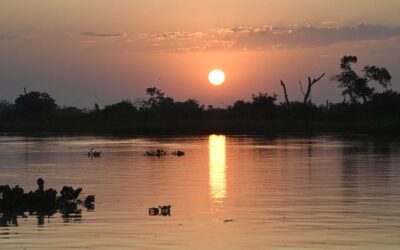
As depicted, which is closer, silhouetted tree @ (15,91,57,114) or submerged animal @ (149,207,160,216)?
submerged animal @ (149,207,160,216)

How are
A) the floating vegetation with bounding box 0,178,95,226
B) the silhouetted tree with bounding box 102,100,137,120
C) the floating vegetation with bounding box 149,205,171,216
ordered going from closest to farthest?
1. the floating vegetation with bounding box 149,205,171,216
2. the floating vegetation with bounding box 0,178,95,226
3. the silhouetted tree with bounding box 102,100,137,120

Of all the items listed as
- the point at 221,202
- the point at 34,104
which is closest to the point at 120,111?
the point at 34,104

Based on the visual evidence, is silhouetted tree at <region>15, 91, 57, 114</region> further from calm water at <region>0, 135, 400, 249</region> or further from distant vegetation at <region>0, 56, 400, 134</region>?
calm water at <region>0, 135, 400, 249</region>

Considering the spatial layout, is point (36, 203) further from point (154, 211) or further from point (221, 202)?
point (221, 202)

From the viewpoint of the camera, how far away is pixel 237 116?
9488cm

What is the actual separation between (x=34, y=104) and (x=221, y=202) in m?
86.8

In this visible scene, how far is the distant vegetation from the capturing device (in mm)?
80688

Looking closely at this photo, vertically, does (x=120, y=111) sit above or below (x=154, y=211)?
above

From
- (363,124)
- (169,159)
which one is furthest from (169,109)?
(169,159)

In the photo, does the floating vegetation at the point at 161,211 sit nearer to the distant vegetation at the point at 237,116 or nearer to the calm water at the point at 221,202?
the calm water at the point at 221,202

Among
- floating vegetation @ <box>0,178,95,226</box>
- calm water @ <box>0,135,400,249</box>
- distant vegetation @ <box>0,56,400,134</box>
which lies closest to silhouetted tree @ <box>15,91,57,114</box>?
distant vegetation @ <box>0,56,400,134</box>

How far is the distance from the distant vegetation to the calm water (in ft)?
122

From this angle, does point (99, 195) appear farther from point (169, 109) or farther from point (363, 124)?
point (169, 109)

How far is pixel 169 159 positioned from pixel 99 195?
16.5 metres
